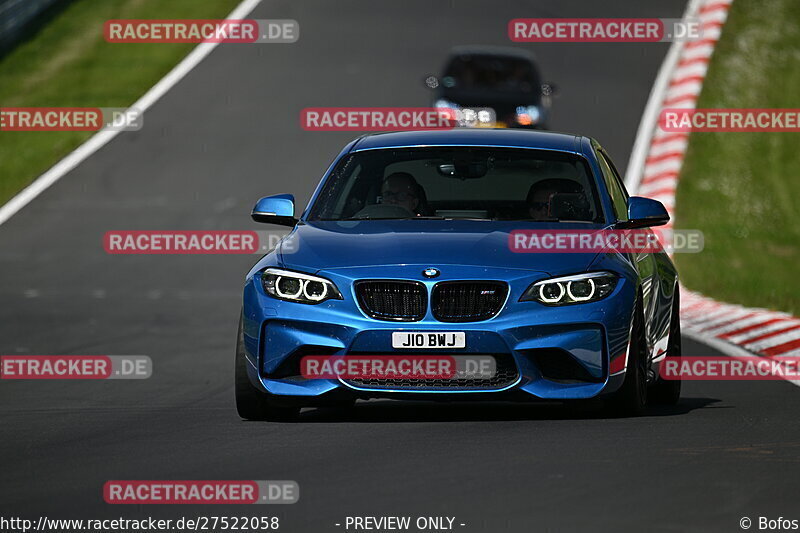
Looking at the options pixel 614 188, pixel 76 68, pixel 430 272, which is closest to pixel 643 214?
pixel 614 188

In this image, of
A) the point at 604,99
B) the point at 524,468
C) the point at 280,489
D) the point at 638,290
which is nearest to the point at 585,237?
the point at 638,290

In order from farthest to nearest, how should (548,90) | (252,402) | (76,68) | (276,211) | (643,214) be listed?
1. (76,68)
2. (548,90)
3. (276,211)
4. (643,214)
5. (252,402)

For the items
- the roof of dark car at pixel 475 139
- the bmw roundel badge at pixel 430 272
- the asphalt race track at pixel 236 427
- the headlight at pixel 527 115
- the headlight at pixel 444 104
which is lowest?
the headlight at pixel 527 115

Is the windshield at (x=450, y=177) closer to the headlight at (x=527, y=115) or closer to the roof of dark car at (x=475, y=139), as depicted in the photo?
the roof of dark car at (x=475, y=139)

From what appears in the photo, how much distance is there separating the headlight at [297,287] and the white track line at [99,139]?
47.0ft

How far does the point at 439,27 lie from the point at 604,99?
20.6 ft

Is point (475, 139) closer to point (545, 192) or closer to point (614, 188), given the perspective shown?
point (545, 192)

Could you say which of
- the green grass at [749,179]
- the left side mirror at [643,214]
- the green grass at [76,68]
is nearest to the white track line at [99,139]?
the green grass at [76,68]

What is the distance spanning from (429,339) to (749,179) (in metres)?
18.5

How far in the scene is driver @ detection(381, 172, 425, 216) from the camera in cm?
1039

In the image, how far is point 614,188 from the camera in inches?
433

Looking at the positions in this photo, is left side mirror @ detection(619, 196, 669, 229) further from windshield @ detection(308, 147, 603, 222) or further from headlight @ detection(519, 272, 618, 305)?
headlight @ detection(519, 272, 618, 305)

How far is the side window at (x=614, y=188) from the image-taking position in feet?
34.9

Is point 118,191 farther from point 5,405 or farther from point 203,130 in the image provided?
point 5,405
